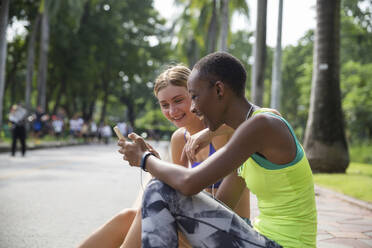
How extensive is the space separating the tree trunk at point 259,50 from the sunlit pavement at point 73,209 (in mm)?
5796

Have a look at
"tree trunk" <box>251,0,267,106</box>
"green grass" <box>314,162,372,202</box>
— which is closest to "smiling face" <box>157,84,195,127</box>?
"green grass" <box>314,162,372,202</box>

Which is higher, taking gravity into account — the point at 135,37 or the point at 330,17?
the point at 135,37

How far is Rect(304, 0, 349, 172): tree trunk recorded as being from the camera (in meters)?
10.3

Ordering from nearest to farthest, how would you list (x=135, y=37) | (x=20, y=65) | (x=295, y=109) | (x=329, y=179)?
(x=329, y=179) → (x=20, y=65) → (x=135, y=37) → (x=295, y=109)

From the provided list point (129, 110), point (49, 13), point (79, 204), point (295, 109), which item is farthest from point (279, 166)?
point (129, 110)

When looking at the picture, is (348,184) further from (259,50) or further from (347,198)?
(259,50)

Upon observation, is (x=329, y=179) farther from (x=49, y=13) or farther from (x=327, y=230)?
(x=49, y=13)

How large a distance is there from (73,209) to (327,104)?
22.5 feet

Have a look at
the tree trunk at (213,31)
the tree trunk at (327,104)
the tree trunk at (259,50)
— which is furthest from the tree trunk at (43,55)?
the tree trunk at (327,104)

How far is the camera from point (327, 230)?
4727mm

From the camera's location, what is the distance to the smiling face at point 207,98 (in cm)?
204

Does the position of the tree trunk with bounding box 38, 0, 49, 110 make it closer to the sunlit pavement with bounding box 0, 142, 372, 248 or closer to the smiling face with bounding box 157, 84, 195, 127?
the sunlit pavement with bounding box 0, 142, 372, 248

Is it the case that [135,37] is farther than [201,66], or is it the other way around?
[135,37]

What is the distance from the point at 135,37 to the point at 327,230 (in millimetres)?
36691
